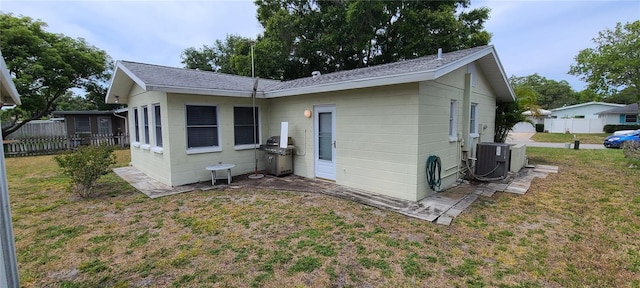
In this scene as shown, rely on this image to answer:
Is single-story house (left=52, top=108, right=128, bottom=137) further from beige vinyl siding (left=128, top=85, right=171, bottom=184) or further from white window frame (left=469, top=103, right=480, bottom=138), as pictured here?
white window frame (left=469, top=103, right=480, bottom=138)

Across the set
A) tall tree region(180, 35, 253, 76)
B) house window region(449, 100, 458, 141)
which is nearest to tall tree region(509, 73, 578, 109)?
tall tree region(180, 35, 253, 76)

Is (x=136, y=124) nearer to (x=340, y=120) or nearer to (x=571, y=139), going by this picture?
(x=340, y=120)

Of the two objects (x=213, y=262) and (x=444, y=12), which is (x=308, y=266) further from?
(x=444, y=12)

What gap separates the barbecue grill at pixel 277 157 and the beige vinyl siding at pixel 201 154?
599 millimetres

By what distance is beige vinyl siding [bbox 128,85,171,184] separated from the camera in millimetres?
6750

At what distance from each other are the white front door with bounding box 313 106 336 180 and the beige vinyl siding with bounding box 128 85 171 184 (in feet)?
12.0

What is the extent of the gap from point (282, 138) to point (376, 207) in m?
3.47

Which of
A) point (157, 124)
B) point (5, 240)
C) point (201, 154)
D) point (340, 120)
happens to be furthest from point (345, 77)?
point (5, 240)

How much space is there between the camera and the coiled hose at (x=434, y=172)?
5.68 metres

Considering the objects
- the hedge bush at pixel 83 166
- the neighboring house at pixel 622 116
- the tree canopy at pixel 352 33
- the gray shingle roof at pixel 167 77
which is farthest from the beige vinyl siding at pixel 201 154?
the neighboring house at pixel 622 116

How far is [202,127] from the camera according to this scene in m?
7.22

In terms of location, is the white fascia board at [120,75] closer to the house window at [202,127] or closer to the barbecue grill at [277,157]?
the house window at [202,127]

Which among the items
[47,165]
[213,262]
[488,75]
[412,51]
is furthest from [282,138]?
[412,51]

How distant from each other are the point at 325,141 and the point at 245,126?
8.37ft
